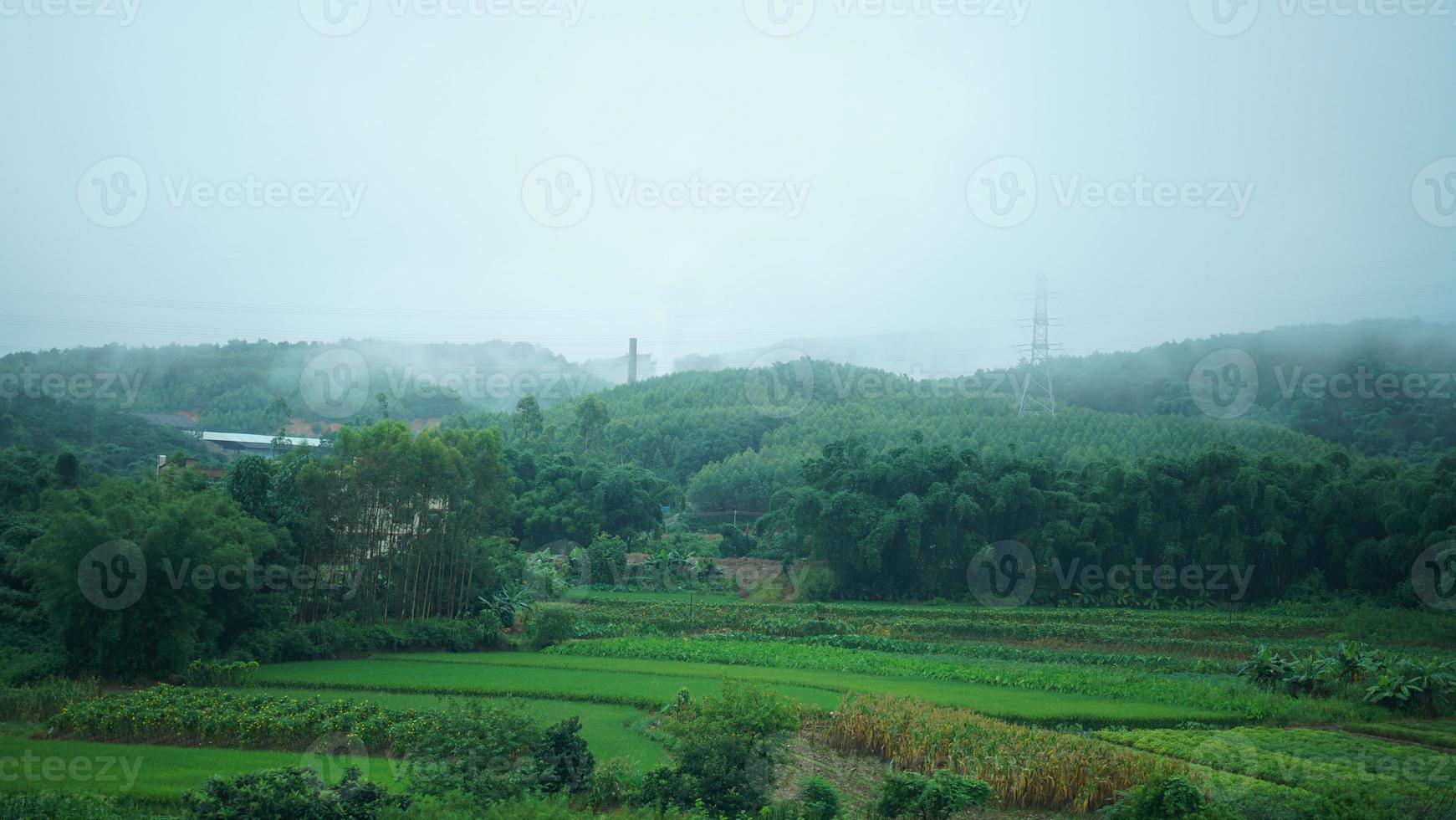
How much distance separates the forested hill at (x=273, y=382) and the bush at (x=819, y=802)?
52.3 meters

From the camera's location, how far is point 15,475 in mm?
24000

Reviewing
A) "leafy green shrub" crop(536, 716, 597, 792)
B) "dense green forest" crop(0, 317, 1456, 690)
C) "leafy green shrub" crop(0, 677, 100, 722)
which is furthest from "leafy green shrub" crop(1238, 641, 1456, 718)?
"leafy green shrub" crop(0, 677, 100, 722)

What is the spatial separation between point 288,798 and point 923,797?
733 cm

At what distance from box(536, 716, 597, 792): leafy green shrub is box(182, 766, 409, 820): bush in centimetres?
223

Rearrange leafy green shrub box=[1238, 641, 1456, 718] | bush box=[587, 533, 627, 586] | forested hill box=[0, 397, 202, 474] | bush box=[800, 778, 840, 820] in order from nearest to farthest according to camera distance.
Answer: bush box=[800, 778, 840, 820] → leafy green shrub box=[1238, 641, 1456, 718] → forested hill box=[0, 397, 202, 474] → bush box=[587, 533, 627, 586]

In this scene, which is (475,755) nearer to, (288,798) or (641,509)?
(288,798)

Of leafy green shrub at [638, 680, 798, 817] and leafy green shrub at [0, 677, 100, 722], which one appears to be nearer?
leafy green shrub at [638, 680, 798, 817]

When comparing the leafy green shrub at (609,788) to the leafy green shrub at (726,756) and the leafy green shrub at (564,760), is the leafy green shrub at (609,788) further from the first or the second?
the leafy green shrub at (726,756)

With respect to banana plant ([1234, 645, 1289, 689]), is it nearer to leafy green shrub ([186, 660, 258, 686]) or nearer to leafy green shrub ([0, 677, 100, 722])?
leafy green shrub ([186, 660, 258, 686])

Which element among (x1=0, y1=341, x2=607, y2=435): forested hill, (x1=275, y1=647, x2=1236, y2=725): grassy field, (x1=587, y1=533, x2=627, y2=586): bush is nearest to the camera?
(x1=275, y1=647, x2=1236, y2=725): grassy field

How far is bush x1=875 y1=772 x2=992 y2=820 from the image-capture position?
11.6m

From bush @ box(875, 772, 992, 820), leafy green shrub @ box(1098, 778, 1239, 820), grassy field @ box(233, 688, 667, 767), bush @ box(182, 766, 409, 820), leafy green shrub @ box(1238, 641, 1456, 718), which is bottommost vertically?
grassy field @ box(233, 688, 667, 767)

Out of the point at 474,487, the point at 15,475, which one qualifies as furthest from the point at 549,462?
the point at 15,475

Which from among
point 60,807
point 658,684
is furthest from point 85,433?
point 60,807
